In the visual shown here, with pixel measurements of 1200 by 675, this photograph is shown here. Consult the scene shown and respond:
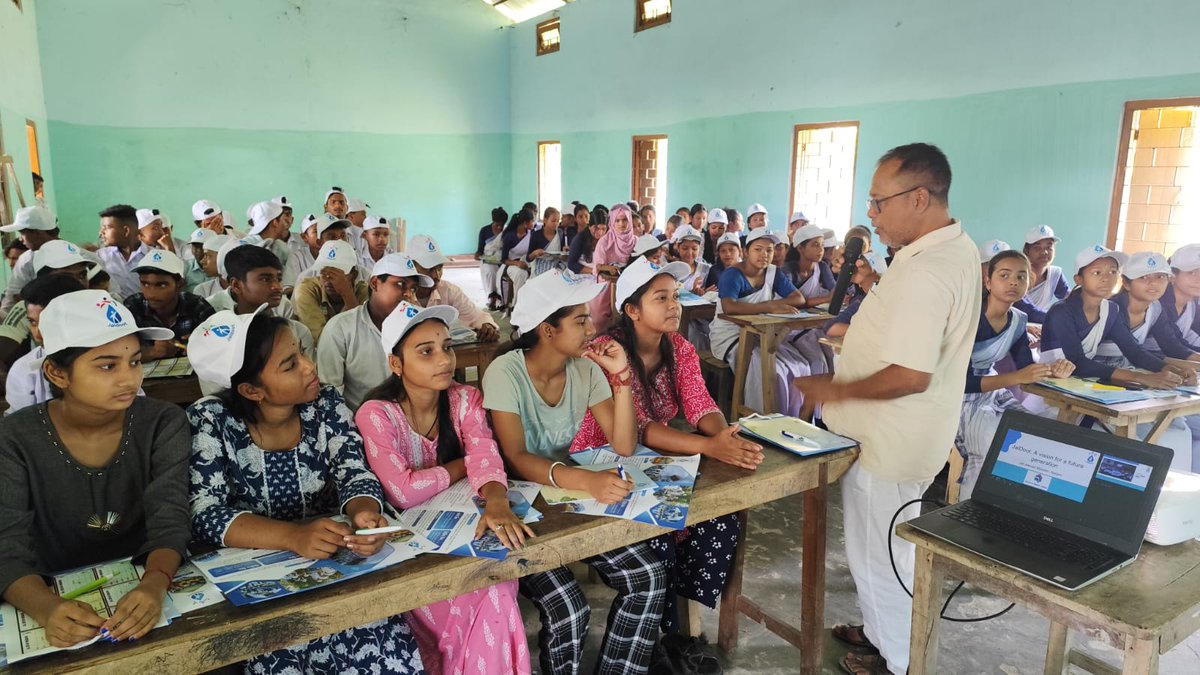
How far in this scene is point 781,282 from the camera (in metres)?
5.14

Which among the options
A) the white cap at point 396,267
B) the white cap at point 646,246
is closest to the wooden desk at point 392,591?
the white cap at point 396,267

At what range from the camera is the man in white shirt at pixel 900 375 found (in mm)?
1901

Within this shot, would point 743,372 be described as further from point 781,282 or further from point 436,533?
point 436,533

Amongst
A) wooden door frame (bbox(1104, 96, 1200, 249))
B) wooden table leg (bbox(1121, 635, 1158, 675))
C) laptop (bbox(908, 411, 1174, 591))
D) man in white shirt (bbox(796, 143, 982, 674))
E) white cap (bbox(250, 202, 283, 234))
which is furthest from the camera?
white cap (bbox(250, 202, 283, 234))

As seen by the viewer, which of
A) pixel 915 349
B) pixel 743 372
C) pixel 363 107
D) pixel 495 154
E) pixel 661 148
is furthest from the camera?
pixel 495 154

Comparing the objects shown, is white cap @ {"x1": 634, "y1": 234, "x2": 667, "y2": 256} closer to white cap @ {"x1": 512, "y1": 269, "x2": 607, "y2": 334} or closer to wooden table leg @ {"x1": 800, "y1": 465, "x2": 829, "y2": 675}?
white cap @ {"x1": 512, "y1": 269, "x2": 607, "y2": 334}

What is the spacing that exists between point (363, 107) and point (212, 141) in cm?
255

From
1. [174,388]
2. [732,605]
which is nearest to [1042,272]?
[732,605]

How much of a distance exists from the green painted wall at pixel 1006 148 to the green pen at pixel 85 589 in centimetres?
631

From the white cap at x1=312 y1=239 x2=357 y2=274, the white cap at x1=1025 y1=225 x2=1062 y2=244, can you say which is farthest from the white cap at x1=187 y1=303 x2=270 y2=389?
the white cap at x1=1025 y1=225 x2=1062 y2=244

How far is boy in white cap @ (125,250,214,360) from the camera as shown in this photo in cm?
330

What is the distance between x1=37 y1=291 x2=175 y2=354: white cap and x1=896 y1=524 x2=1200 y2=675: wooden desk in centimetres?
175

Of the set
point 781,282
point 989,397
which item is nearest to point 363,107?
point 781,282

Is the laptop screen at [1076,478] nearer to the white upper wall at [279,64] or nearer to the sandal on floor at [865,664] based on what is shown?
the sandal on floor at [865,664]
